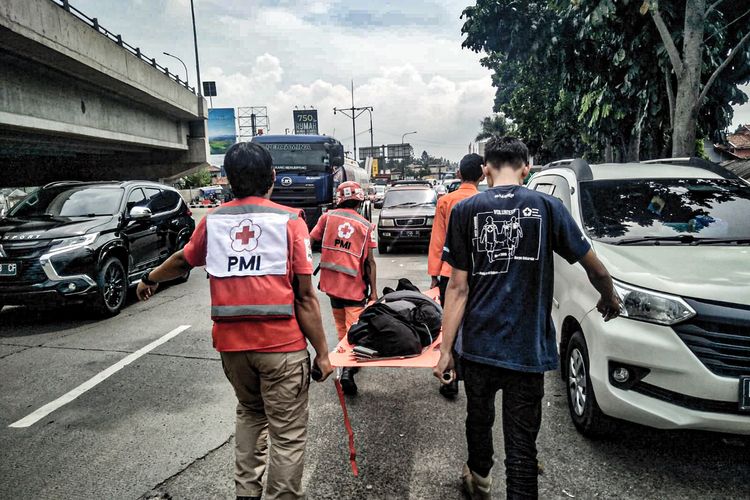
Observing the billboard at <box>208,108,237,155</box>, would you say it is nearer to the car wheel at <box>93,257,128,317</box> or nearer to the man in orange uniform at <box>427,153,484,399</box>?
the car wheel at <box>93,257,128,317</box>

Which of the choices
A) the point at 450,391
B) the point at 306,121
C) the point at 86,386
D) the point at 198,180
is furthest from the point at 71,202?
the point at 198,180

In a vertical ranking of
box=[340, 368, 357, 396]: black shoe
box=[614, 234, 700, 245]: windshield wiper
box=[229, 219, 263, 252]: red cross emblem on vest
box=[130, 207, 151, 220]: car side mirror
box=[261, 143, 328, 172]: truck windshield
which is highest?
box=[261, 143, 328, 172]: truck windshield

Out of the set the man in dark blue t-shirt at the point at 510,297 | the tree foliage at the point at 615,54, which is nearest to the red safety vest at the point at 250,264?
the man in dark blue t-shirt at the point at 510,297

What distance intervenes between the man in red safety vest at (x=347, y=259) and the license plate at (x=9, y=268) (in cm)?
442

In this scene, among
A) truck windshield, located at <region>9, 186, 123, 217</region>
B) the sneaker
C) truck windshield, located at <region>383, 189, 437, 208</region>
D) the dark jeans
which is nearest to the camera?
the dark jeans

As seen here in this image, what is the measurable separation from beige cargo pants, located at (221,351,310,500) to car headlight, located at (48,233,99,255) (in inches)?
203

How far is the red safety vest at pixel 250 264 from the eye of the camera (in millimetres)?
2293

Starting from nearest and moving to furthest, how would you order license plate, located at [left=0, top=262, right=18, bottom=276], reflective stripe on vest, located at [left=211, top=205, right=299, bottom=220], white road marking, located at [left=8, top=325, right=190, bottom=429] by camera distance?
reflective stripe on vest, located at [left=211, top=205, right=299, bottom=220]
white road marking, located at [left=8, top=325, right=190, bottom=429]
license plate, located at [left=0, top=262, right=18, bottom=276]

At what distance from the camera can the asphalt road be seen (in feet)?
9.44

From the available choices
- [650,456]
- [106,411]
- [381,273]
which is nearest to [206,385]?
[106,411]

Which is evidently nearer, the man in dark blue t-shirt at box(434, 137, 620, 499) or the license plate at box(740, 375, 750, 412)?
the man in dark blue t-shirt at box(434, 137, 620, 499)

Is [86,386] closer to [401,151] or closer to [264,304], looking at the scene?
[264,304]

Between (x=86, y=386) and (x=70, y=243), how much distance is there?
8.93 ft

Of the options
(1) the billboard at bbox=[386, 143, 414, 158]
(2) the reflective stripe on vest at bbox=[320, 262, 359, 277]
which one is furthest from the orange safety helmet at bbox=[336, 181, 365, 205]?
(1) the billboard at bbox=[386, 143, 414, 158]
